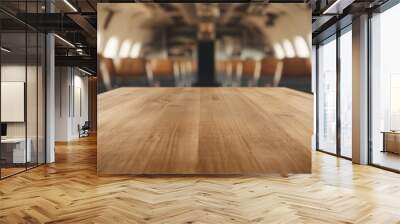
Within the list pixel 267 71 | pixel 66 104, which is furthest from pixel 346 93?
pixel 66 104

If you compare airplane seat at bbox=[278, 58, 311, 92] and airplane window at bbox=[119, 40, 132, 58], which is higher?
airplane window at bbox=[119, 40, 132, 58]

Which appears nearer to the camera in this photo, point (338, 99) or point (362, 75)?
point (362, 75)

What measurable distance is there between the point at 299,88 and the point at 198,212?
305 cm

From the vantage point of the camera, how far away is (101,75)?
5973 millimetres

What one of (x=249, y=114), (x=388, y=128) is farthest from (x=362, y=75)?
(x=249, y=114)

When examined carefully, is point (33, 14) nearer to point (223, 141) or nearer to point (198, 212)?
point (223, 141)

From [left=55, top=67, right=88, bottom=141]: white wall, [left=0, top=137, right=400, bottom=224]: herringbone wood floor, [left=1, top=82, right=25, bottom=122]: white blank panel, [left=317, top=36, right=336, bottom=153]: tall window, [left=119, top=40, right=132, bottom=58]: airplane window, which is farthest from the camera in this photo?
[left=55, top=67, right=88, bottom=141]: white wall

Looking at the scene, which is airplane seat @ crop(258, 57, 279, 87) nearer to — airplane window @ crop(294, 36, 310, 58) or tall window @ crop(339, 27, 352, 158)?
airplane window @ crop(294, 36, 310, 58)

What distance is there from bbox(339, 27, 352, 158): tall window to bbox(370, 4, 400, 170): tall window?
2.39 feet

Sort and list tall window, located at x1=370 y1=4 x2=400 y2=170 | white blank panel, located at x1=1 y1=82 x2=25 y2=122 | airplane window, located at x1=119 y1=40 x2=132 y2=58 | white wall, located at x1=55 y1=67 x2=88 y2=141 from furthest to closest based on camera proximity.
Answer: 1. white wall, located at x1=55 y1=67 x2=88 y2=141
2. tall window, located at x1=370 y1=4 x2=400 y2=170
3. airplane window, located at x1=119 y1=40 x2=132 y2=58
4. white blank panel, located at x1=1 y1=82 x2=25 y2=122

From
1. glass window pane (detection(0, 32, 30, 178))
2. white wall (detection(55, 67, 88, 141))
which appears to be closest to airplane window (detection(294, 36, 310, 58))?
glass window pane (detection(0, 32, 30, 178))

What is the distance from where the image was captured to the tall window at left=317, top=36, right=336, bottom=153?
30.0 feet

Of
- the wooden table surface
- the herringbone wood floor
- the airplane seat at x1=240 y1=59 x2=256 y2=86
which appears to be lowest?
the herringbone wood floor

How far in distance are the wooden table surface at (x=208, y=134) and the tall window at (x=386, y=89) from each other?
1.82 meters
